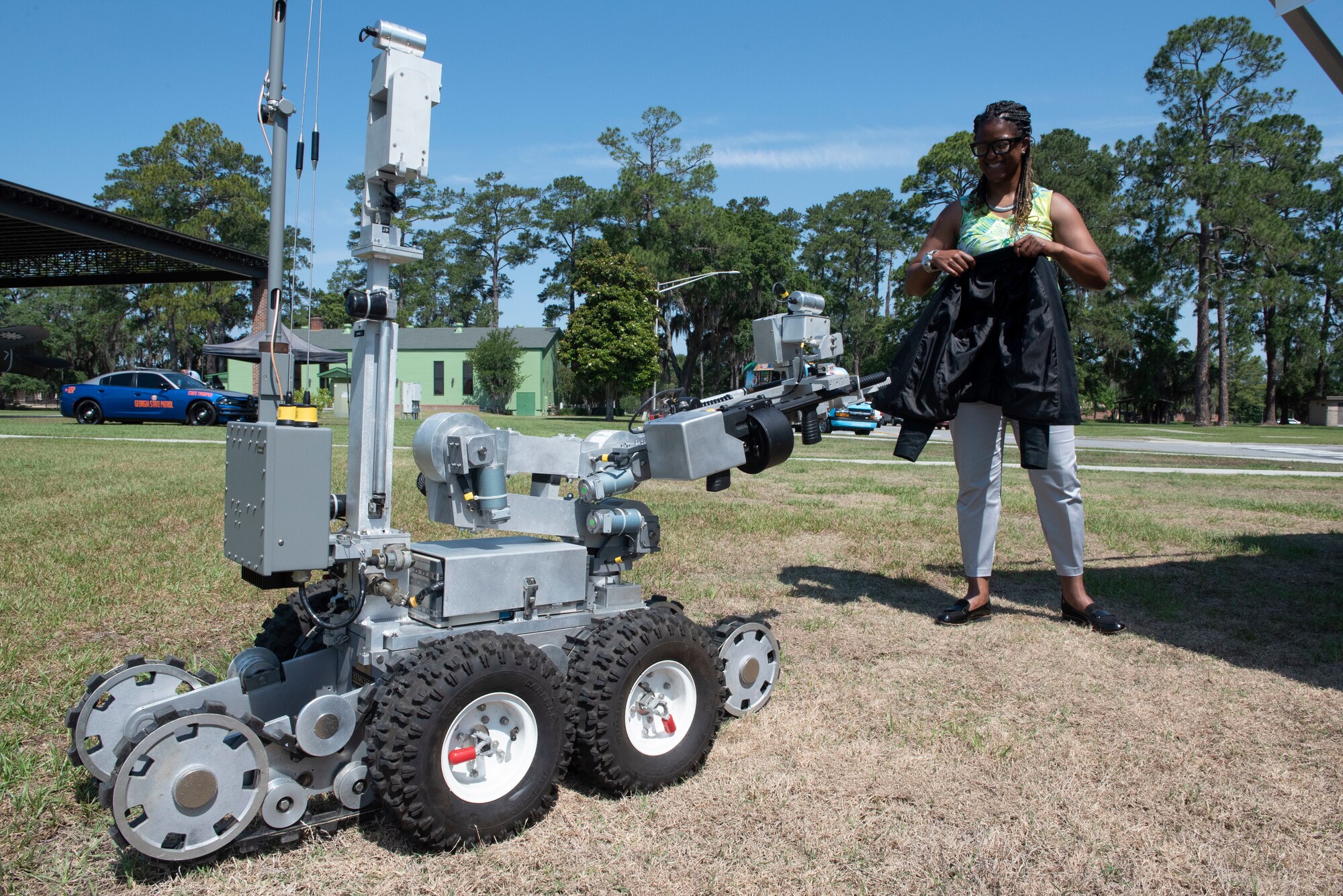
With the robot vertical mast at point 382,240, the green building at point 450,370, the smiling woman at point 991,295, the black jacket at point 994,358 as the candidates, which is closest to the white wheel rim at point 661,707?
the robot vertical mast at point 382,240

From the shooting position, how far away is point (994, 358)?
4641mm

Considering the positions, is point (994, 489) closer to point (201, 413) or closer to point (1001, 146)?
point (1001, 146)

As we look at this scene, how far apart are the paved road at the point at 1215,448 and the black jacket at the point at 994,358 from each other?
15.8 m

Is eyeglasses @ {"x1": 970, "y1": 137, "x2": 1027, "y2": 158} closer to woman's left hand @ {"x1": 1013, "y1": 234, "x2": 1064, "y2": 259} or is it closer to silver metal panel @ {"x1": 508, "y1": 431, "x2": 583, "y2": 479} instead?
woman's left hand @ {"x1": 1013, "y1": 234, "x2": 1064, "y2": 259}

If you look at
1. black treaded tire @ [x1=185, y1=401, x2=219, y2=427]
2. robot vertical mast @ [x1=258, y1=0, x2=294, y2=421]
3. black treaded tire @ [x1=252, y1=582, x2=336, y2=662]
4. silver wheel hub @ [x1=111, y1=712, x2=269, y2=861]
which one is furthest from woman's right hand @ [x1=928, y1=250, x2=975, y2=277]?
black treaded tire @ [x1=185, y1=401, x2=219, y2=427]

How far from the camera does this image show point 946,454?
18938 mm

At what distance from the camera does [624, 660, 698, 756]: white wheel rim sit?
2861 millimetres

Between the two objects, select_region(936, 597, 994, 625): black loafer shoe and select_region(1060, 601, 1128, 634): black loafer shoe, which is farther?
select_region(936, 597, 994, 625): black loafer shoe

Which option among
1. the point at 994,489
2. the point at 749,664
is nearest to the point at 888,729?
the point at 749,664

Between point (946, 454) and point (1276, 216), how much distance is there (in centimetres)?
3372

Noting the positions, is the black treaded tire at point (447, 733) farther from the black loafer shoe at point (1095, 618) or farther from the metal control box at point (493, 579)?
the black loafer shoe at point (1095, 618)

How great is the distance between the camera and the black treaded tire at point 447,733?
234 cm

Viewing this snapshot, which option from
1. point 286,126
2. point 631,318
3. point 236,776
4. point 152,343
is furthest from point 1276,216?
point 152,343

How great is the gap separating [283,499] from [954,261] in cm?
337
